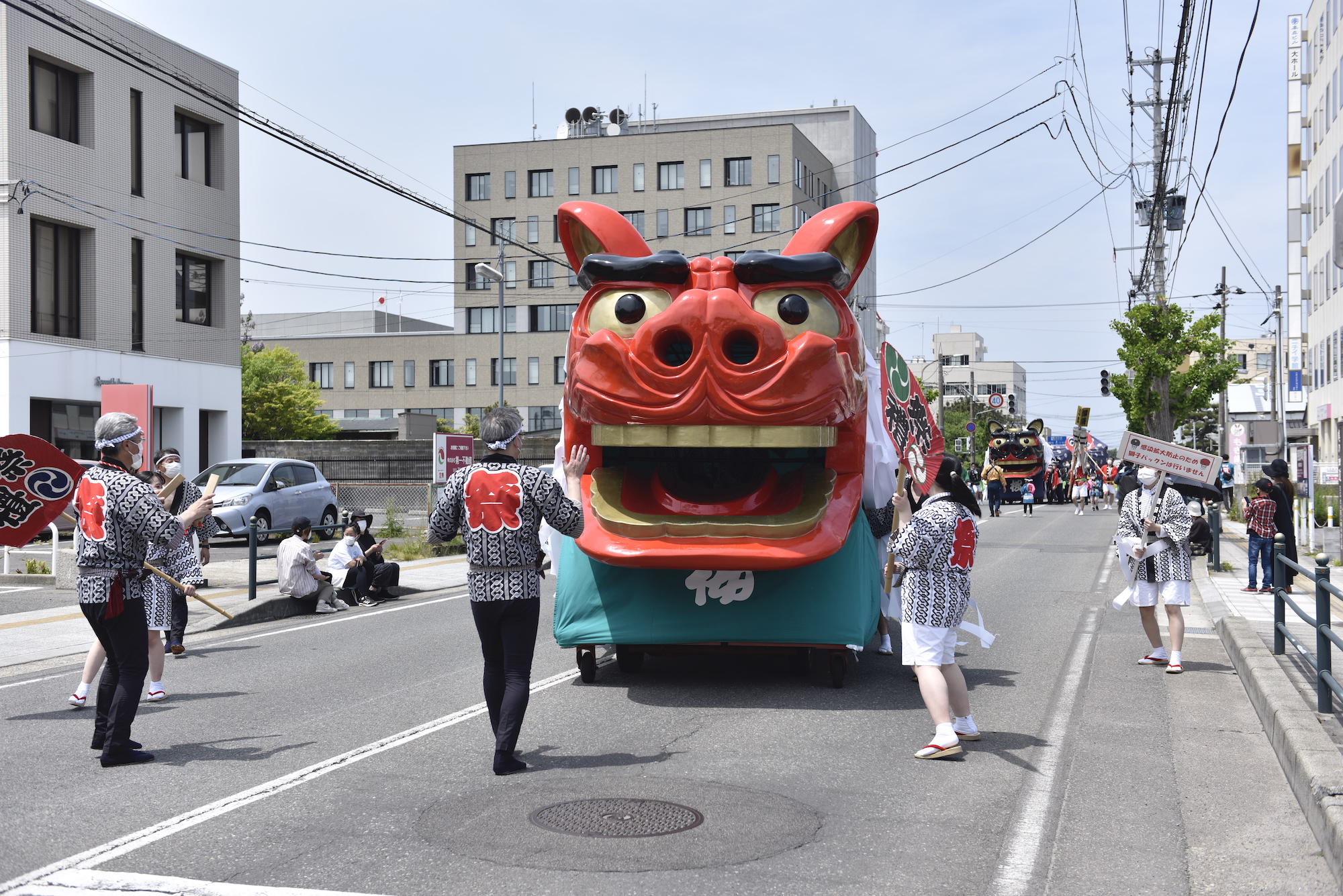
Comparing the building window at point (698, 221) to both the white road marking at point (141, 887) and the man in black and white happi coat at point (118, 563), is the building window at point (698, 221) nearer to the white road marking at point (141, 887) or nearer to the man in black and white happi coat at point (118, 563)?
the man in black and white happi coat at point (118, 563)

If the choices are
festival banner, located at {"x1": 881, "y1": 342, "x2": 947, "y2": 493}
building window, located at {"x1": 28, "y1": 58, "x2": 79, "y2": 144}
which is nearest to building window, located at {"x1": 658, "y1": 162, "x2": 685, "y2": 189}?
building window, located at {"x1": 28, "y1": 58, "x2": 79, "y2": 144}

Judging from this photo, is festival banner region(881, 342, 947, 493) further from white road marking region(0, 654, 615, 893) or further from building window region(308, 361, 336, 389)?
building window region(308, 361, 336, 389)

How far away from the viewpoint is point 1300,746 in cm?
641

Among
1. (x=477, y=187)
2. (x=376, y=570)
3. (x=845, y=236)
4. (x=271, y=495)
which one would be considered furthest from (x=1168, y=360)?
(x=477, y=187)

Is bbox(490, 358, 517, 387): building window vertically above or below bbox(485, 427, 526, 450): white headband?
above

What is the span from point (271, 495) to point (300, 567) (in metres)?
9.93

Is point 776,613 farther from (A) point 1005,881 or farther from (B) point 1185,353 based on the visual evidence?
(B) point 1185,353

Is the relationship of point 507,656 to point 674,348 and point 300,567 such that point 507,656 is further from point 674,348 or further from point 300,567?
point 300,567

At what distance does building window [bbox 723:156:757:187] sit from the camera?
67312 millimetres

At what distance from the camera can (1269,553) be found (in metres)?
15.7

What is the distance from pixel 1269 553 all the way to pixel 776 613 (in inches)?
378

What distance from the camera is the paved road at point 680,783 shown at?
505 centimetres

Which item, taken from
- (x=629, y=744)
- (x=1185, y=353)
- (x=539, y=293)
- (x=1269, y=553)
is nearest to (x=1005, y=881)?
(x=629, y=744)

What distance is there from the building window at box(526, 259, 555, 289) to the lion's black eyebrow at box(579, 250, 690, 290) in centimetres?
6074
